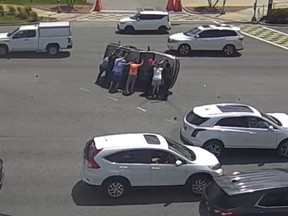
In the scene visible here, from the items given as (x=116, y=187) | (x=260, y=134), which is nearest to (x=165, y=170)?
(x=116, y=187)

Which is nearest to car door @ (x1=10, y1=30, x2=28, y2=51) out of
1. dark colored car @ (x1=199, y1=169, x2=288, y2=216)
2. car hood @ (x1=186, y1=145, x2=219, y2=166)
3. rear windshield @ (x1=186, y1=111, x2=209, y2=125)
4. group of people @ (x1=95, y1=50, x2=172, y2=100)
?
group of people @ (x1=95, y1=50, x2=172, y2=100)

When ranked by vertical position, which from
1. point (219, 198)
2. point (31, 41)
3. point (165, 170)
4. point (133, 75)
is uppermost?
point (219, 198)

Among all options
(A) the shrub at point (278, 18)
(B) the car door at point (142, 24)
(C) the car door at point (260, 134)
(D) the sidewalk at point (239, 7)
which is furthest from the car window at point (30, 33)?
(A) the shrub at point (278, 18)

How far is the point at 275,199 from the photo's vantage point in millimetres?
14000

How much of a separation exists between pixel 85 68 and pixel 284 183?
18.9 m

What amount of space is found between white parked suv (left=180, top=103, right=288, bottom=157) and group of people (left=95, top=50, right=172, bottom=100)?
6.87m

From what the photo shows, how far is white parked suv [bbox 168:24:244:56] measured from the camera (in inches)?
1406

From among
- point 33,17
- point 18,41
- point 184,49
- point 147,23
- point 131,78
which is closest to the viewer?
point 131,78

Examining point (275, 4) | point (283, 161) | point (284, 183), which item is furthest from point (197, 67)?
point (275, 4)

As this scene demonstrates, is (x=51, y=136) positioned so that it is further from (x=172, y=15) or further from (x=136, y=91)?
(x=172, y=15)

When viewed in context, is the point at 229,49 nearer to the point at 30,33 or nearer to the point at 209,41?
the point at 209,41

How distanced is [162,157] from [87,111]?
8454mm

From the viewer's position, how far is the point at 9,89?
92.3 feet

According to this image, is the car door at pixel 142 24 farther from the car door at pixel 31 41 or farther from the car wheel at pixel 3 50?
the car wheel at pixel 3 50
